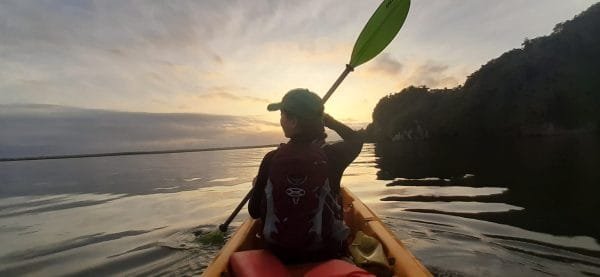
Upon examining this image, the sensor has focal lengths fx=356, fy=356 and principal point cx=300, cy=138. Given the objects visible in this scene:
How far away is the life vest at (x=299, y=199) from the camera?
2820 millimetres

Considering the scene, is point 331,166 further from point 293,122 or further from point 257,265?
point 257,265

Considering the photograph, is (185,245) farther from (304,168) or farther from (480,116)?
(480,116)

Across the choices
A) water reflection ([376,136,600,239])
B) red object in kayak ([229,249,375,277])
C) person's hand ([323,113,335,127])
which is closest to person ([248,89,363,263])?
red object in kayak ([229,249,375,277])


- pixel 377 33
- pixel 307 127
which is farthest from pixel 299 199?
pixel 377 33

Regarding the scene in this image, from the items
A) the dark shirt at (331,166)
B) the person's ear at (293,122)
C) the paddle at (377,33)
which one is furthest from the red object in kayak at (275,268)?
the paddle at (377,33)

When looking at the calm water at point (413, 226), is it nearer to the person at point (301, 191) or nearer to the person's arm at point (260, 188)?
the person at point (301, 191)

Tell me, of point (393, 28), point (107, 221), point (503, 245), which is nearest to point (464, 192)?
point (503, 245)

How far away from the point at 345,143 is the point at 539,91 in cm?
9227

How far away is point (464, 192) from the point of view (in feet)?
36.4

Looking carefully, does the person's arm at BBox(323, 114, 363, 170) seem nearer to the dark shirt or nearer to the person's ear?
the dark shirt

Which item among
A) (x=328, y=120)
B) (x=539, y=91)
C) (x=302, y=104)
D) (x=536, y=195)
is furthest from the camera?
(x=539, y=91)

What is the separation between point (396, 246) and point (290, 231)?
139 cm

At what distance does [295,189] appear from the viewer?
9.21 ft

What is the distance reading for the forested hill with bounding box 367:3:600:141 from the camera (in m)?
75.2
